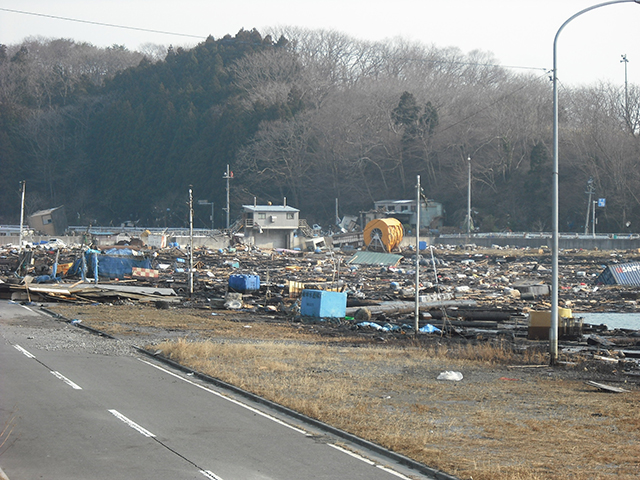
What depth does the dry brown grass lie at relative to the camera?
A: 27.1 feet

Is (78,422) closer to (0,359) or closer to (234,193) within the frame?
(0,359)

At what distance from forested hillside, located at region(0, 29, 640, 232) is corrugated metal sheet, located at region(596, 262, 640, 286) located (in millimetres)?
37883

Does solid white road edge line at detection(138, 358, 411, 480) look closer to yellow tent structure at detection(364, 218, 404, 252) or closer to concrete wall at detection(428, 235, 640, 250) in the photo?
concrete wall at detection(428, 235, 640, 250)

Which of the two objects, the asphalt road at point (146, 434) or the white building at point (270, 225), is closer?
the asphalt road at point (146, 434)

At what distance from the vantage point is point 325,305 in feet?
81.3

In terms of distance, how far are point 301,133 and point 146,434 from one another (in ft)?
287

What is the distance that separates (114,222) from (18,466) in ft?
340

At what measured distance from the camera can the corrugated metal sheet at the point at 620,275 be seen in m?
38.1

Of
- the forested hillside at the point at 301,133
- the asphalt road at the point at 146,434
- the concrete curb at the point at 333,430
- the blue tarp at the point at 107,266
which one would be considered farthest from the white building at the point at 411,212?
the asphalt road at the point at 146,434

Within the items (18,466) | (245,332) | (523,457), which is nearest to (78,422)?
(18,466)

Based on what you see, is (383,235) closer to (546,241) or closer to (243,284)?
(546,241)

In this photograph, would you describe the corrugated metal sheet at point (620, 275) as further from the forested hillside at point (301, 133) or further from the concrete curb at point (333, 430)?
the forested hillside at point (301, 133)

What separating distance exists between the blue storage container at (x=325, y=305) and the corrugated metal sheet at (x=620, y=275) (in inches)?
785

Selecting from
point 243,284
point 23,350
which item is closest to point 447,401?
point 23,350
